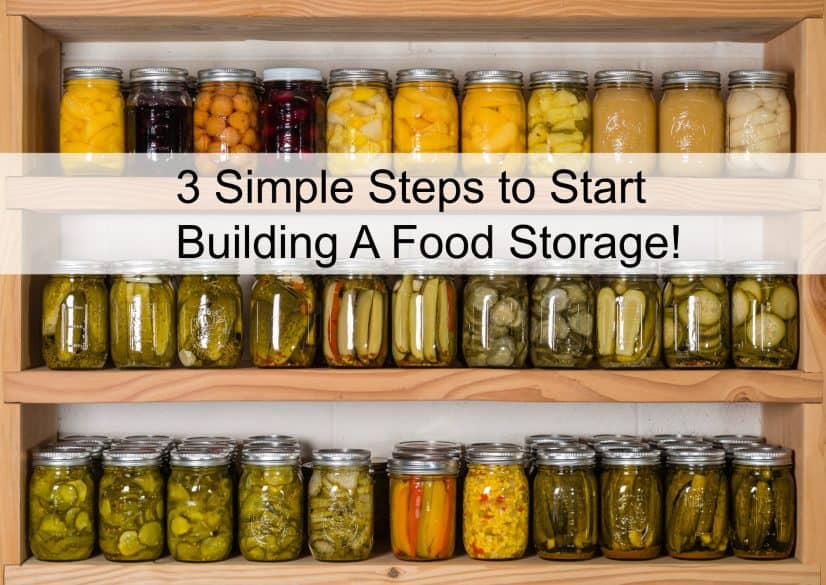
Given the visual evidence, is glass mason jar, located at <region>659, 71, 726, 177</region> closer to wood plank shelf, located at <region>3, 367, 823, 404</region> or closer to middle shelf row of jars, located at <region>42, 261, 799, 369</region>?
middle shelf row of jars, located at <region>42, 261, 799, 369</region>

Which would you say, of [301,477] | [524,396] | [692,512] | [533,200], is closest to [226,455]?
[301,477]

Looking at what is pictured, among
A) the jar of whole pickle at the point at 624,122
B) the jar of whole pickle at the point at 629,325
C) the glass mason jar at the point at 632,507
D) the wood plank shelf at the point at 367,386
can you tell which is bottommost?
the glass mason jar at the point at 632,507

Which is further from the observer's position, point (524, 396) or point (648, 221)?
point (648, 221)

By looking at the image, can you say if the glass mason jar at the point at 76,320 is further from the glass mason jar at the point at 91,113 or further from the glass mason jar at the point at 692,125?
the glass mason jar at the point at 692,125

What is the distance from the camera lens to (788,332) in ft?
5.41

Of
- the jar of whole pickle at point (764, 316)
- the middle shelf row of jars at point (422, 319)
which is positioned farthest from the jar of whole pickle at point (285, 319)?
the jar of whole pickle at point (764, 316)

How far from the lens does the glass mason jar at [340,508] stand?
161 centimetres

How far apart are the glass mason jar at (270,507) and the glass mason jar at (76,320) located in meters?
0.28

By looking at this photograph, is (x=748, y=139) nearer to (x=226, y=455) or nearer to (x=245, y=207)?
(x=245, y=207)

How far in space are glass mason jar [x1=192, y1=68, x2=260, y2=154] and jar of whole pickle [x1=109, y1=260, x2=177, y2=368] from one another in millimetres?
205

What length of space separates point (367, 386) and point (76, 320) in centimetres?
44

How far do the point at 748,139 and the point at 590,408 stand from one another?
0.50m

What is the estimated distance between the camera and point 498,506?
63.6 inches

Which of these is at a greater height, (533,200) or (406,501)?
(533,200)
